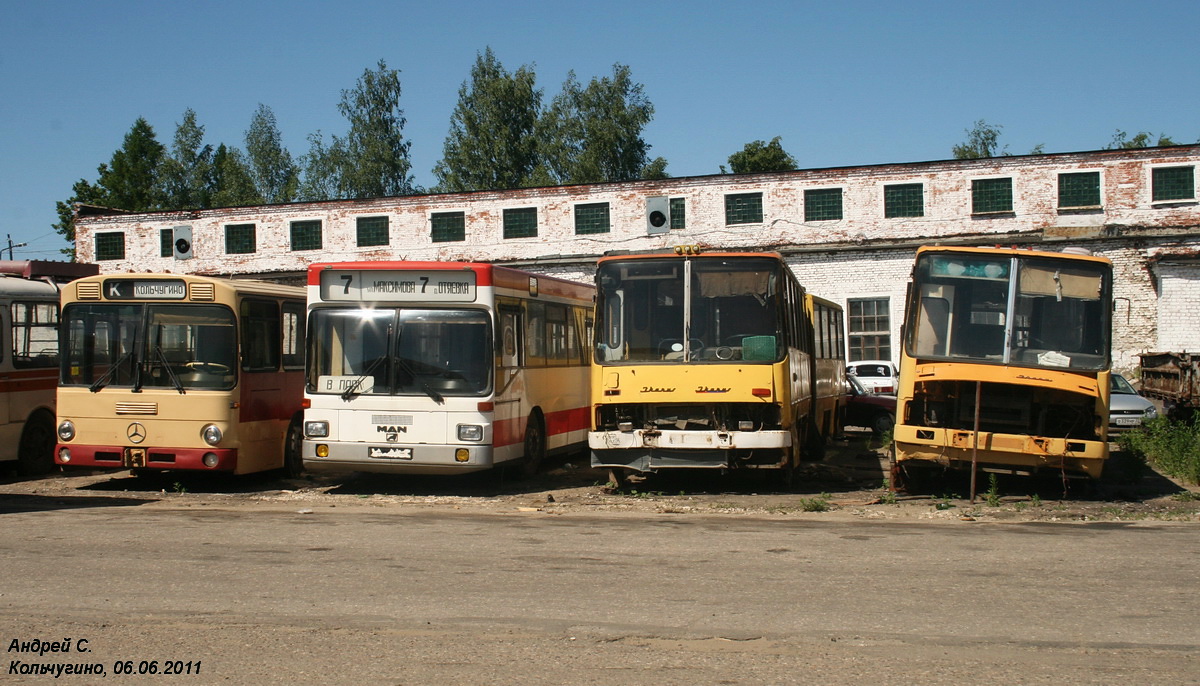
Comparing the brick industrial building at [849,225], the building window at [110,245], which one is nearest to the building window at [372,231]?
the brick industrial building at [849,225]

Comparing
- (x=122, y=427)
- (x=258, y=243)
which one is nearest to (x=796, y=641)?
(x=122, y=427)

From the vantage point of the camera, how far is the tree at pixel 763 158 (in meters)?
69.8

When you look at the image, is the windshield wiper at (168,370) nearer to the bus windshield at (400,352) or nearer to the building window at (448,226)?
the bus windshield at (400,352)

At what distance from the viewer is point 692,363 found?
13.7m

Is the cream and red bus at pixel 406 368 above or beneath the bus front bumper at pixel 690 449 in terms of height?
above

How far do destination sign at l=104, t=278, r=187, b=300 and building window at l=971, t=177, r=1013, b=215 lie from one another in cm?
2545

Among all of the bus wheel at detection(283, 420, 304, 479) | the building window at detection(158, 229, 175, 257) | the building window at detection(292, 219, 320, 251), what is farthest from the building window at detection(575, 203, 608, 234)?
the bus wheel at detection(283, 420, 304, 479)

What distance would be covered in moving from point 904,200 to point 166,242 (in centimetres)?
2557

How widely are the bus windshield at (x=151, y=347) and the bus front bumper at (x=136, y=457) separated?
0.80m

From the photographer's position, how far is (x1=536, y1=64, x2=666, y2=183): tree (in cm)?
6341

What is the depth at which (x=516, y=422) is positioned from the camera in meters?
15.1

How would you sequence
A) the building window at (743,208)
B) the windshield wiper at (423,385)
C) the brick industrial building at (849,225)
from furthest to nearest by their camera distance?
the building window at (743,208)
the brick industrial building at (849,225)
the windshield wiper at (423,385)

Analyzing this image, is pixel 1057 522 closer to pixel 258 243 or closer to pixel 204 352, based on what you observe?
pixel 204 352

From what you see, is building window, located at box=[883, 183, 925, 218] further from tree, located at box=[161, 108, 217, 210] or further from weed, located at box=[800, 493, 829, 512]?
tree, located at box=[161, 108, 217, 210]
